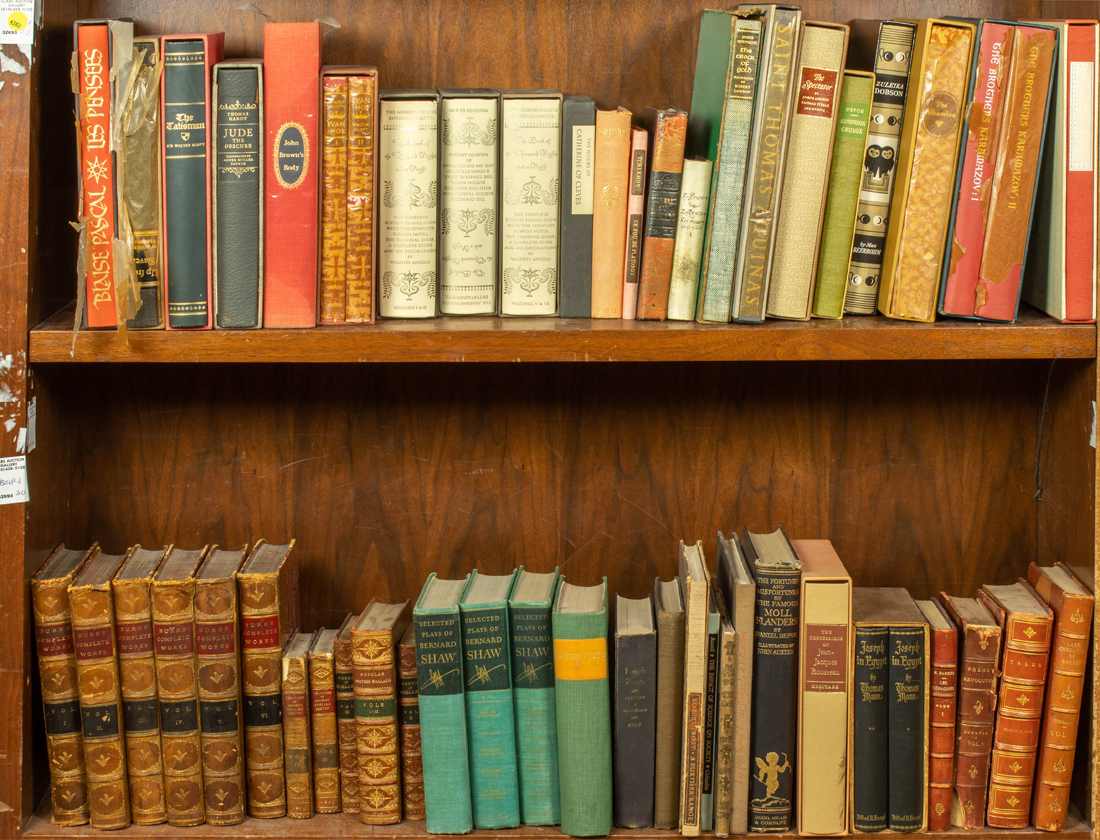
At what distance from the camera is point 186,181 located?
3.47 ft

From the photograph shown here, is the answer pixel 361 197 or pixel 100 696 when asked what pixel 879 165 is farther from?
pixel 100 696

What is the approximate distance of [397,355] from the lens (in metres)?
1.06

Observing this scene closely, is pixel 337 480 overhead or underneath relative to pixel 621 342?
underneath

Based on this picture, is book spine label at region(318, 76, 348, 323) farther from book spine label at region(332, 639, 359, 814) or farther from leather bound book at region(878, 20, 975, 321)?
leather bound book at region(878, 20, 975, 321)

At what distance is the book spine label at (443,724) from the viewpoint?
1100 mm

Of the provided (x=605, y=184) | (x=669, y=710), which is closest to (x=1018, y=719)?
(x=669, y=710)

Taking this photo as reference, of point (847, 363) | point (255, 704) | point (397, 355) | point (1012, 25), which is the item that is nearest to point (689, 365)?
point (847, 363)

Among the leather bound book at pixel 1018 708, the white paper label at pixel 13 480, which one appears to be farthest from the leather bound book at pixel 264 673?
the leather bound book at pixel 1018 708

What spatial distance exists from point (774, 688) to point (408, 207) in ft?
2.20

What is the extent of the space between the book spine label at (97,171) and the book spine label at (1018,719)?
3.47ft

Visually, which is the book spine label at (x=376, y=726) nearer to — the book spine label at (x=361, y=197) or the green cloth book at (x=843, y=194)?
the book spine label at (x=361, y=197)

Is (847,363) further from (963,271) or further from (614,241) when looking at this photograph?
(614,241)

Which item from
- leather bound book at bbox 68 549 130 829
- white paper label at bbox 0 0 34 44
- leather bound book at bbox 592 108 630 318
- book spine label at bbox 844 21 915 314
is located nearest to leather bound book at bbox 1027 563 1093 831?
book spine label at bbox 844 21 915 314

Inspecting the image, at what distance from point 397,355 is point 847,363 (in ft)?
1.99
